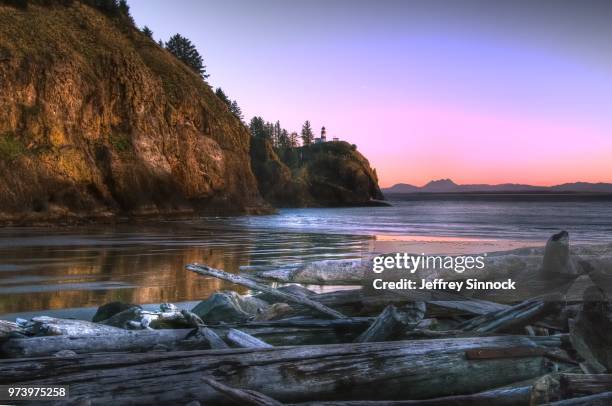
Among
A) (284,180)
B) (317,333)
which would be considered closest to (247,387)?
(317,333)

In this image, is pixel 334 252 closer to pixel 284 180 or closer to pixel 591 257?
pixel 591 257

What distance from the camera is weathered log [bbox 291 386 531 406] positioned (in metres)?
2.80

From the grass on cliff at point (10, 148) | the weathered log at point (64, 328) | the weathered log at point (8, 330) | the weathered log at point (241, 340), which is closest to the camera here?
the weathered log at point (241, 340)

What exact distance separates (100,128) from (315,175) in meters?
76.3

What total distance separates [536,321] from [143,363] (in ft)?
9.05

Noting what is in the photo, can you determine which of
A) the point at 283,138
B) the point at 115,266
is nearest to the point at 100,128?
the point at 115,266

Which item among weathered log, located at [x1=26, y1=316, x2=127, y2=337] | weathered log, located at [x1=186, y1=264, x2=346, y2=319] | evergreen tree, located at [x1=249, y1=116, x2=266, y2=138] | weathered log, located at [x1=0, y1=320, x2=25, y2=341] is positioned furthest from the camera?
evergreen tree, located at [x1=249, y1=116, x2=266, y2=138]

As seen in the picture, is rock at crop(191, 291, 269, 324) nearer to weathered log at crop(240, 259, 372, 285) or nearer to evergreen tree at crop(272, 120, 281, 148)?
weathered log at crop(240, 259, 372, 285)

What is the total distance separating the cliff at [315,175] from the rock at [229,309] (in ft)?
289

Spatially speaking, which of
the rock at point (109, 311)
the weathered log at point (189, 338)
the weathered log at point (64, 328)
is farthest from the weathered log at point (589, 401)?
the rock at point (109, 311)

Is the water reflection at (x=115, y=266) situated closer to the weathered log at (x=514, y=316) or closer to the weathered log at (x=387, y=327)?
the weathered log at (x=387, y=327)

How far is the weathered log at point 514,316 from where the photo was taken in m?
3.85

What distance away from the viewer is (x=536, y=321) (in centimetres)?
401

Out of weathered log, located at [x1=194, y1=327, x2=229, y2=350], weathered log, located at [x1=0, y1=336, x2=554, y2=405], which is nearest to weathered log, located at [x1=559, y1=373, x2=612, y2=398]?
weathered log, located at [x1=0, y1=336, x2=554, y2=405]
